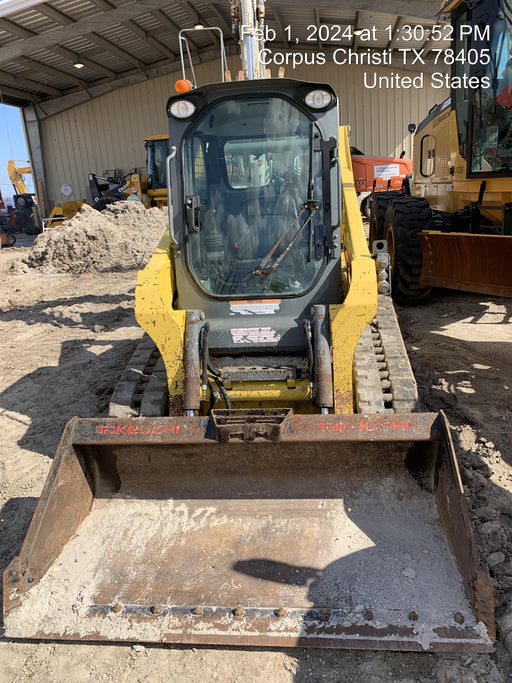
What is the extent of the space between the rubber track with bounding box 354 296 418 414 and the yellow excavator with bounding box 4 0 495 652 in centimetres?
2

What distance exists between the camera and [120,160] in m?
22.9

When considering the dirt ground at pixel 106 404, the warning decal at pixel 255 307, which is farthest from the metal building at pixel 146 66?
the warning decal at pixel 255 307

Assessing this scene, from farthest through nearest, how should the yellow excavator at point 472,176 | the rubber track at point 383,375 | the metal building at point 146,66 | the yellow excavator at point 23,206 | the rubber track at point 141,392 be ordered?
the yellow excavator at point 23,206 → the metal building at point 146,66 → the yellow excavator at point 472,176 → the rubber track at point 141,392 → the rubber track at point 383,375

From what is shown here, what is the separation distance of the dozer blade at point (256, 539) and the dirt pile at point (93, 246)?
9.35m

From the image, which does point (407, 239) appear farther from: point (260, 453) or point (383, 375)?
point (260, 453)

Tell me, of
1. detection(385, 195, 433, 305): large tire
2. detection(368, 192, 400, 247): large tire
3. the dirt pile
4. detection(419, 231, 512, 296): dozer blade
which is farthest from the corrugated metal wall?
detection(419, 231, 512, 296): dozer blade

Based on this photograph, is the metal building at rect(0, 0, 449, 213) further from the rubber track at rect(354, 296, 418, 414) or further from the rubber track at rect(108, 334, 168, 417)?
the rubber track at rect(108, 334, 168, 417)

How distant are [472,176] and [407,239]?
125 centimetres

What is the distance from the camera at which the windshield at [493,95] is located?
15.3ft

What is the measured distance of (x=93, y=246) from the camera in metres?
12.3

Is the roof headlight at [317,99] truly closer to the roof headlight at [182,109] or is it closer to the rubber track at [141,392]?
the roof headlight at [182,109]

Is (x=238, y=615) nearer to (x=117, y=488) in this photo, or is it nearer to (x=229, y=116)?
(x=117, y=488)

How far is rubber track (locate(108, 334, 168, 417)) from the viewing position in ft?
11.7

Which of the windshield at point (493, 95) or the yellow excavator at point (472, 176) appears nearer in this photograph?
the yellow excavator at point (472, 176)
